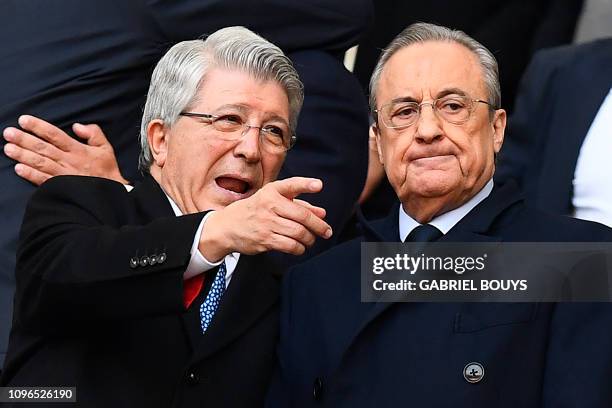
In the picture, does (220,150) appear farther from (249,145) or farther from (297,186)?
(297,186)

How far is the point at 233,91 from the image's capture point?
3.49 meters

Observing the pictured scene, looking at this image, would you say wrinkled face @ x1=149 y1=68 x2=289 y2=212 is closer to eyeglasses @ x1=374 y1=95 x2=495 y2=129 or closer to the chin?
eyeglasses @ x1=374 y1=95 x2=495 y2=129

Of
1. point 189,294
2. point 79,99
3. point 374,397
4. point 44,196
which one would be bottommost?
point 374,397

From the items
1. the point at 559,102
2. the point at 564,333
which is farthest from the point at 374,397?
the point at 559,102

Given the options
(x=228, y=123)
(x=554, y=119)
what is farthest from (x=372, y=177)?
(x=228, y=123)

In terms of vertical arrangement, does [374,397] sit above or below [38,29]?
below

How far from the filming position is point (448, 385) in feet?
9.97

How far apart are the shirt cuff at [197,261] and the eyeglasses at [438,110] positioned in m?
0.56

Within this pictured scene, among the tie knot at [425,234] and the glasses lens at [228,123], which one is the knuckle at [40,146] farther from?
the tie knot at [425,234]

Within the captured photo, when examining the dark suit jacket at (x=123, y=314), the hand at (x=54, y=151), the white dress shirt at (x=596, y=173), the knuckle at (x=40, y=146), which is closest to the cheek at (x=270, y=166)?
the dark suit jacket at (x=123, y=314)

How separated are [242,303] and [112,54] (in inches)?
32.9

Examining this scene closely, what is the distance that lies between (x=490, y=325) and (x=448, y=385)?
157mm

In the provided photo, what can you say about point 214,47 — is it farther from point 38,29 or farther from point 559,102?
point 559,102

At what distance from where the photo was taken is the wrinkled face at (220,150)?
136 inches
